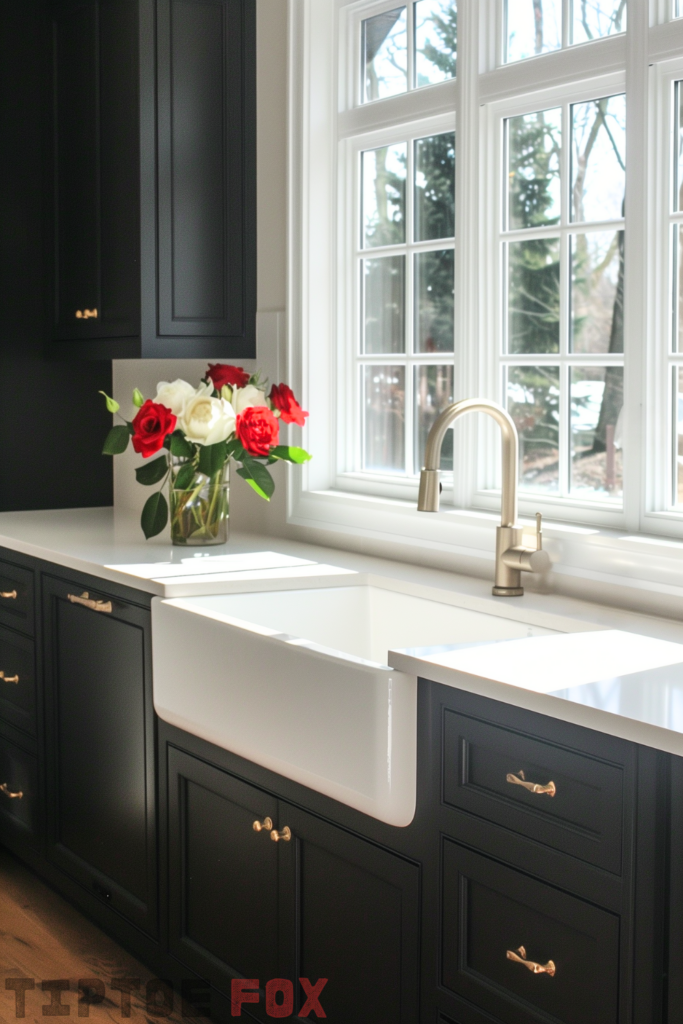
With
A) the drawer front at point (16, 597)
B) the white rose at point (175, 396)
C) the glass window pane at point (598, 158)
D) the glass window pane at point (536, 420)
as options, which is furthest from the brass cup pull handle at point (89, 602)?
the glass window pane at point (598, 158)

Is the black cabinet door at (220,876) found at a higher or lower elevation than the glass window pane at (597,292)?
lower

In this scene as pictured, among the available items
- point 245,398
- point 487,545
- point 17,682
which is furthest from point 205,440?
point 17,682

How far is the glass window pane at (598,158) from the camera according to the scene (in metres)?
2.35

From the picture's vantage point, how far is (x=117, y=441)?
2838mm

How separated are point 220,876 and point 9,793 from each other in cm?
125

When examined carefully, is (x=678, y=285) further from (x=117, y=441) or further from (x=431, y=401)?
(x=117, y=441)

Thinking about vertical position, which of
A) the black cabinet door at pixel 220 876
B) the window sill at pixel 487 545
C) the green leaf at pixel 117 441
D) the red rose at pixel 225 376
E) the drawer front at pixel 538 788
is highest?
the red rose at pixel 225 376

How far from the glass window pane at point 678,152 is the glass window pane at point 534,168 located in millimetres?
325

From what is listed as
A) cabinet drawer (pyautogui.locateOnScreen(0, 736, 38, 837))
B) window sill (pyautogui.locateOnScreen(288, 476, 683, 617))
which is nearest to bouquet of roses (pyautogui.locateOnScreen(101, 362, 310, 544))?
window sill (pyautogui.locateOnScreen(288, 476, 683, 617))

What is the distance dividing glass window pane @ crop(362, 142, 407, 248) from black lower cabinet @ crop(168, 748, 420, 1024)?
1.51m

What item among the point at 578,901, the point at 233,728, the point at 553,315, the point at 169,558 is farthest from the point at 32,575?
the point at 578,901

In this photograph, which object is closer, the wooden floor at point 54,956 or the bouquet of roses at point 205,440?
the wooden floor at point 54,956

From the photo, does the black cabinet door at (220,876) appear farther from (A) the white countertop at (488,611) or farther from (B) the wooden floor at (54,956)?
(A) the white countertop at (488,611)

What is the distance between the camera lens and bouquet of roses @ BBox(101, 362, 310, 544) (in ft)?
8.84
